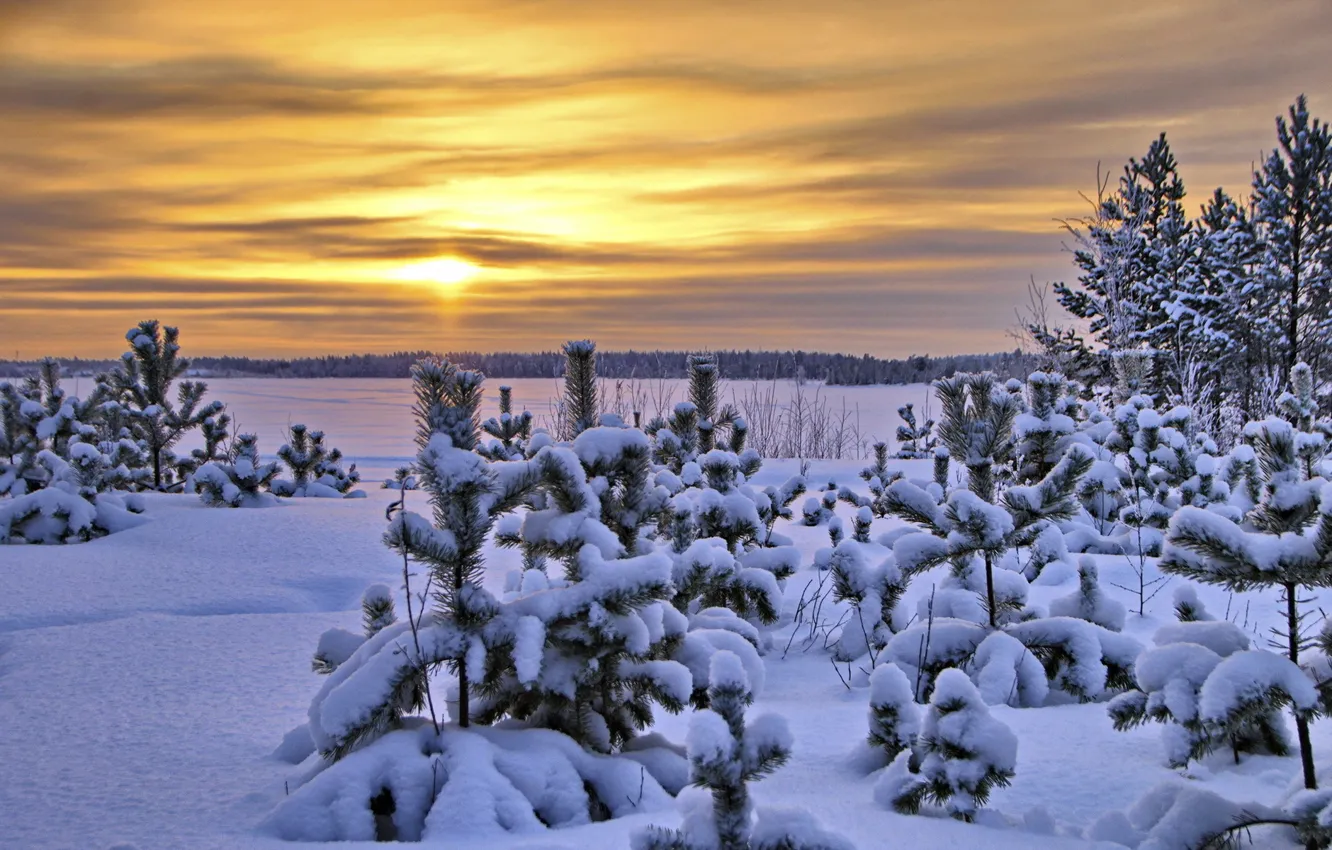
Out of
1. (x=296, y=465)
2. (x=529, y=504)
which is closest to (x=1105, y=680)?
(x=529, y=504)

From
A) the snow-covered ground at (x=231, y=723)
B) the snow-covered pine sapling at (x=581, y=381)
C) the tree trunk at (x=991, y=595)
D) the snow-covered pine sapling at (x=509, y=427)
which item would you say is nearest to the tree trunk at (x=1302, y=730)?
the snow-covered ground at (x=231, y=723)

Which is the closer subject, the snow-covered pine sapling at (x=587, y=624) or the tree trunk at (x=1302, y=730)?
the tree trunk at (x=1302, y=730)

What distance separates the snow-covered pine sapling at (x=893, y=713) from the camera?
125 inches

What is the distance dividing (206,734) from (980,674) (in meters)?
3.18

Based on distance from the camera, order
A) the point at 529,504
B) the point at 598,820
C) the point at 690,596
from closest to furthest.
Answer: the point at 598,820 < the point at 529,504 < the point at 690,596

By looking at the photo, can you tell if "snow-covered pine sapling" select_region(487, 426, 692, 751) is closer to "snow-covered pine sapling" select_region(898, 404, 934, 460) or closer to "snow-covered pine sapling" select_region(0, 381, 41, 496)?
"snow-covered pine sapling" select_region(0, 381, 41, 496)

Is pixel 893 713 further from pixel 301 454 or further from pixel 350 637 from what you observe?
pixel 301 454

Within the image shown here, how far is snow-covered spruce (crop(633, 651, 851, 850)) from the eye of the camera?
171cm

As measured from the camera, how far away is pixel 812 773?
135 inches

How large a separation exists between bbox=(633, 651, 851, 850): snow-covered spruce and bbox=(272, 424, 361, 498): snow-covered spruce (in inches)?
451

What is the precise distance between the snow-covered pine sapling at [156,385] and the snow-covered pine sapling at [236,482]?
1.67 m

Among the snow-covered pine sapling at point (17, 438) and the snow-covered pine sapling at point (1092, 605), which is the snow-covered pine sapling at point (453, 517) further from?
the snow-covered pine sapling at point (17, 438)

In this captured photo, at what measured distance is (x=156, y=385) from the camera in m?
12.6

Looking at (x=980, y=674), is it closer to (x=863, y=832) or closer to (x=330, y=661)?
(x=863, y=832)
